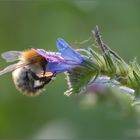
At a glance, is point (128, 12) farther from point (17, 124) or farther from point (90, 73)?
point (90, 73)

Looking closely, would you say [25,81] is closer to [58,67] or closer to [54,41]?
[58,67]

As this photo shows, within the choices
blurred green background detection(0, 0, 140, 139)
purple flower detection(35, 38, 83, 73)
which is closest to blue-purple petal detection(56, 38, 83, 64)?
purple flower detection(35, 38, 83, 73)

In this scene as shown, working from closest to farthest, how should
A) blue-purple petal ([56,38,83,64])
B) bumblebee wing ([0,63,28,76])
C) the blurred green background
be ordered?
blue-purple petal ([56,38,83,64]) → bumblebee wing ([0,63,28,76]) → the blurred green background

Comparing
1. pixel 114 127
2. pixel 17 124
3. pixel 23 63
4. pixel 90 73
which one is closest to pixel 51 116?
pixel 17 124

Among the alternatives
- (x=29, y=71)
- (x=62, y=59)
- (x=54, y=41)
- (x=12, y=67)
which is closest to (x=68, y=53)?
(x=62, y=59)

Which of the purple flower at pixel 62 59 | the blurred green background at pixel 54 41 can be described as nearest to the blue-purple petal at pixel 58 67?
the purple flower at pixel 62 59

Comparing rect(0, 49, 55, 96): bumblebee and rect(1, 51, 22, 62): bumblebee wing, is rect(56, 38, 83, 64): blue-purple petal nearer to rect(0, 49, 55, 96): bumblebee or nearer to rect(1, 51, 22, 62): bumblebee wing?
rect(0, 49, 55, 96): bumblebee
